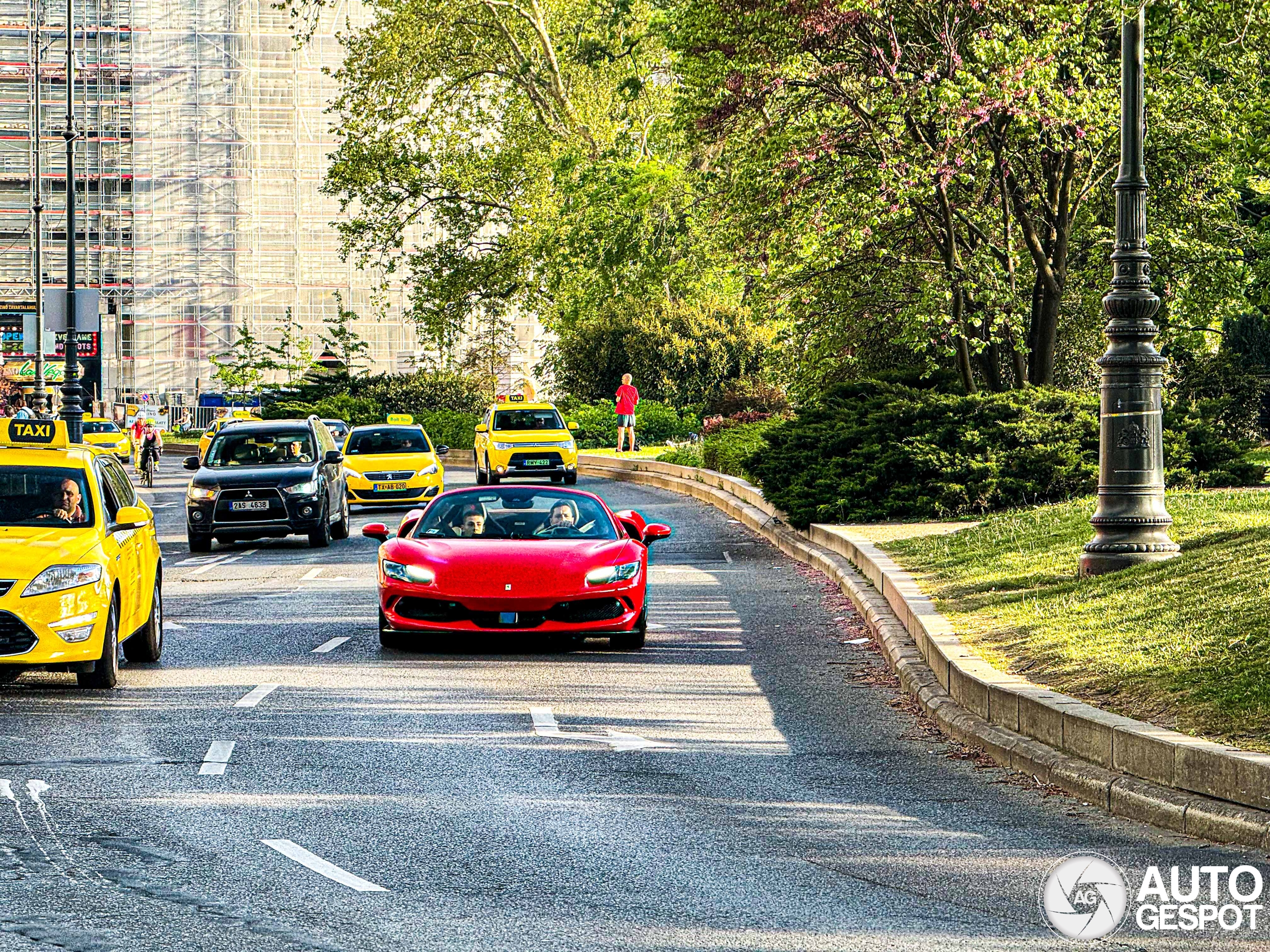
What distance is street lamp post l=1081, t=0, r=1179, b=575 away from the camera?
51.9ft

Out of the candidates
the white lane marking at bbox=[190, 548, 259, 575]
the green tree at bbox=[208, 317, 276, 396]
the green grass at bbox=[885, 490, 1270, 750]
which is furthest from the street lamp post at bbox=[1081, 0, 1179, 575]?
the green tree at bbox=[208, 317, 276, 396]

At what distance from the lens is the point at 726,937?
696 cm

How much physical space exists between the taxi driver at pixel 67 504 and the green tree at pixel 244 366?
54.7m

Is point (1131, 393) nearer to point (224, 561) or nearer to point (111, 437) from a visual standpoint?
point (224, 561)

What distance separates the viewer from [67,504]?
47.1 ft

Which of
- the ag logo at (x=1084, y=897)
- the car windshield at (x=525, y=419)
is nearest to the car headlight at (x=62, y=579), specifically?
the ag logo at (x=1084, y=897)

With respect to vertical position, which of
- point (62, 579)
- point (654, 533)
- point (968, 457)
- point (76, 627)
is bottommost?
point (76, 627)

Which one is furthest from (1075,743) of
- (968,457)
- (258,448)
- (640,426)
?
A: (640,426)

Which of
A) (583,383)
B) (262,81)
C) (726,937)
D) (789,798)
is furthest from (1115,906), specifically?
(262,81)

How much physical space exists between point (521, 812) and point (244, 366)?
6183 centimetres

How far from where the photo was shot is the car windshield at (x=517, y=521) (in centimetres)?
1681

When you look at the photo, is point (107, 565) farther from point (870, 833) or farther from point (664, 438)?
point (664, 438)

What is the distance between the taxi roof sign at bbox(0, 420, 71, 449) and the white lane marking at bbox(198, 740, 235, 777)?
528 cm

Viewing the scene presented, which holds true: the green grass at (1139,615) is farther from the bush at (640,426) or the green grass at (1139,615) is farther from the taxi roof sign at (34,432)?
the bush at (640,426)
